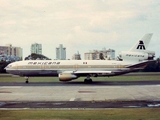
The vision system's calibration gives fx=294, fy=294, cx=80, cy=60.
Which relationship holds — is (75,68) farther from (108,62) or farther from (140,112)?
(140,112)

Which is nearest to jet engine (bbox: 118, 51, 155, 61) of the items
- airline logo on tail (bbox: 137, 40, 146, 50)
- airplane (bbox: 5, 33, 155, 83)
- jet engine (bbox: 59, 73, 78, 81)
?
airplane (bbox: 5, 33, 155, 83)

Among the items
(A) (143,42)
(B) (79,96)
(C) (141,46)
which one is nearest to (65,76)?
(C) (141,46)

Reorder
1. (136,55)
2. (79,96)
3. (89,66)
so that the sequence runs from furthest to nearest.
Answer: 1. (136,55)
2. (89,66)
3. (79,96)

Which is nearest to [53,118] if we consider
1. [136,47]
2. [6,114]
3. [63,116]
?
[63,116]

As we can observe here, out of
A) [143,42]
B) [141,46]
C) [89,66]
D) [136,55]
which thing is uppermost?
[143,42]

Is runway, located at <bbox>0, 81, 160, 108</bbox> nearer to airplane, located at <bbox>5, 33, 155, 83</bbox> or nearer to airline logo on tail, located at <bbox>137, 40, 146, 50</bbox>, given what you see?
airplane, located at <bbox>5, 33, 155, 83</bbox>

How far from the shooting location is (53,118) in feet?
44.8

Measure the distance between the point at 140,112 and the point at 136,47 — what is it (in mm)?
32158

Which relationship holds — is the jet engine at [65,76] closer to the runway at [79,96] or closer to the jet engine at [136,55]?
the jet engine at [136,55]

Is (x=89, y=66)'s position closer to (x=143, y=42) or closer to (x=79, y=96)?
(x=143, y=42)

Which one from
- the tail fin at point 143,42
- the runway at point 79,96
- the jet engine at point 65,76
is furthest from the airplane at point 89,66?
the runway at point 79,96

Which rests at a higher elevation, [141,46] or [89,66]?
[141,46]

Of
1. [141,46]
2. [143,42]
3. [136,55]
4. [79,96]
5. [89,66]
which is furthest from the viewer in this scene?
[141,46]

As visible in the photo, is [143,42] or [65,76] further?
[143,42]
